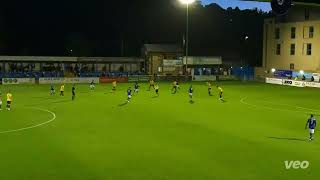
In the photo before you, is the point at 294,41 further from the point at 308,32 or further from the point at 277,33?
the point at 277,33

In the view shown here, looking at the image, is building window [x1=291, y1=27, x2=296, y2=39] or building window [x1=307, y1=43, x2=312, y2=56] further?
building window [x1=291, y1=27, x2=296, y2=39]

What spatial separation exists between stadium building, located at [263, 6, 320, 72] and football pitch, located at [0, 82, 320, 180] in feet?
119

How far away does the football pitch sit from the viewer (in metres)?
19.4

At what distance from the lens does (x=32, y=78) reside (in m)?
72.1

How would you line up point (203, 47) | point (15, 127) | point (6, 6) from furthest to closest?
point (203, 47), point (6, 6), point (15, 127)

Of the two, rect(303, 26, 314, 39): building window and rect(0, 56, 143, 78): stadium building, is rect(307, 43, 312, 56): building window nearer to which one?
rect(303, 26, 314, 39): building window

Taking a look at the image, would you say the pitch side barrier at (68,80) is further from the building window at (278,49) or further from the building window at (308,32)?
the building window at (308,32)

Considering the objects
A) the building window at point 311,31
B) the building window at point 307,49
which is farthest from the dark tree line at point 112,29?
the building window at point 311,31

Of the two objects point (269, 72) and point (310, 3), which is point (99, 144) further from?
point (269, 72)

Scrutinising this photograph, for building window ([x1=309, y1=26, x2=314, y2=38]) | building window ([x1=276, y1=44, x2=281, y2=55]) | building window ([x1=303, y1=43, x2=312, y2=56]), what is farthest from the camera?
building window ([x1=276, y1=44, x2=281, y2=55])

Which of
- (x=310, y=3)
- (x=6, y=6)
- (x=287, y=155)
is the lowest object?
(x=287, y=155)

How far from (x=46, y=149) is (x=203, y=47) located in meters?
104

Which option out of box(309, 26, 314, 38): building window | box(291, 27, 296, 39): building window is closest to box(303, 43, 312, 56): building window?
box(309, 26, 314, 38): building window

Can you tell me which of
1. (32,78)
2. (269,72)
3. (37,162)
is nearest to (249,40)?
(269,72)
